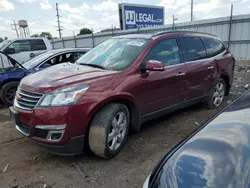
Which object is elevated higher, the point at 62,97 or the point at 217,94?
the point at 62,97

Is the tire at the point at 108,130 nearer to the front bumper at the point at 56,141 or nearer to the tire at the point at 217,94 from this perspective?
the front bumper at the point at 56,141

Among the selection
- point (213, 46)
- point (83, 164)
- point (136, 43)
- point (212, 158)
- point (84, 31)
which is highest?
point (84, 31)

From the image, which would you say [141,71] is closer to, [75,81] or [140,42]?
[140,42]

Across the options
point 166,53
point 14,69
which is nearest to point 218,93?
point 166,53

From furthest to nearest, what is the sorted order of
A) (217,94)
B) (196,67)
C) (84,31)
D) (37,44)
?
(84,31) → (37,44) → (217,94) → (196,67)

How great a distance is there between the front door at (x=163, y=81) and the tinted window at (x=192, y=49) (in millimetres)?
209

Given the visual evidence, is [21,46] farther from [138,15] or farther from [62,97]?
[138,15]

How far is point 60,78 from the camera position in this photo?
3.01 m

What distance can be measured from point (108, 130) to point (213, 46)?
342 cm

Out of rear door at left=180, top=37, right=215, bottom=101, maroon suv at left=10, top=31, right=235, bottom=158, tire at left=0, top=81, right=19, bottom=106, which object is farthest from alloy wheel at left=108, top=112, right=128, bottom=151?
tire at left=0, top=81, right=19, bottom=106

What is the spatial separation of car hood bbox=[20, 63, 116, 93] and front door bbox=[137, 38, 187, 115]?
64 centimetres

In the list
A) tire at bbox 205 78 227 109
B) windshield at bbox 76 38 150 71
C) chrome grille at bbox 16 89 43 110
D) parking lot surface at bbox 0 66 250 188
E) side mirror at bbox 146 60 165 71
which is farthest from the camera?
tire at bbox 205 78 227 109

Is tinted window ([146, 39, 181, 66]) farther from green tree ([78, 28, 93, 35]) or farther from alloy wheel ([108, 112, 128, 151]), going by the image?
green tree ([78, 28, 93, 35])

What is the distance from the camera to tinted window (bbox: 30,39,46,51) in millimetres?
10602
